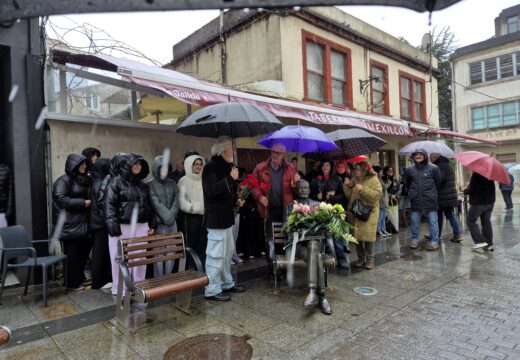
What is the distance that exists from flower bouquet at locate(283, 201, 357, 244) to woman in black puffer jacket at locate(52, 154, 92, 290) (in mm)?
2871

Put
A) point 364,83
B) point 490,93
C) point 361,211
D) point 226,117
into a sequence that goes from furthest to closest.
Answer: point 490,93 → point 364,83 → point 361,211 → point 226,117

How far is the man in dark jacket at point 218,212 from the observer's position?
14.2 feet

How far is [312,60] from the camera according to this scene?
1085 cm

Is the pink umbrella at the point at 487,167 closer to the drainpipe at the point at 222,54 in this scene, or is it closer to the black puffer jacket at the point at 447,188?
the black puffer jacket at the point at 447,188

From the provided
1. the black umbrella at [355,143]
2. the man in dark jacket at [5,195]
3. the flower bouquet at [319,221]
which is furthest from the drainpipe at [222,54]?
the flower bouquet at [319,221]

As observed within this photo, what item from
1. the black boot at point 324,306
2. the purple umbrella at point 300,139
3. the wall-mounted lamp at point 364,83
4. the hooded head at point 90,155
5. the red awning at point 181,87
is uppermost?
the wall-mounted lamp at point 364,83

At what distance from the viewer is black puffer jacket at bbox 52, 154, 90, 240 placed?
15.6 feet

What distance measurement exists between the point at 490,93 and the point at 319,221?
2646 centimetres

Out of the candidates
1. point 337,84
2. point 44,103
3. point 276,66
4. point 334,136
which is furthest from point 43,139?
point 337,84

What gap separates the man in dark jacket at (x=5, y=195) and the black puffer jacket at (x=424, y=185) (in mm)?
7030

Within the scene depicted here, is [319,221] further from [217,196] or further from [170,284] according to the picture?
[170,284]

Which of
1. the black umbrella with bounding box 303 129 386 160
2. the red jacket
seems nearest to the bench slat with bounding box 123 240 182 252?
the red jacket

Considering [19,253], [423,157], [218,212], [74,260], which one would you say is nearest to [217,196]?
[218,212]

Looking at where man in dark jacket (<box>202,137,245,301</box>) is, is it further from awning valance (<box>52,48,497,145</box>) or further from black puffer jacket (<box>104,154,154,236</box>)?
awning valance (<box>52,48,497,145</box>)
